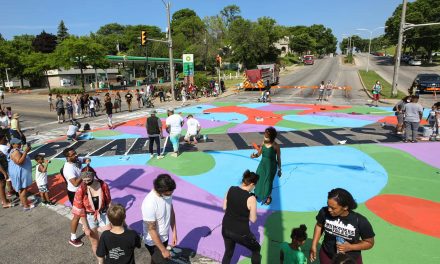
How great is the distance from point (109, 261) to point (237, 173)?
21.0 feet

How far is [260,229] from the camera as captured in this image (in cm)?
632

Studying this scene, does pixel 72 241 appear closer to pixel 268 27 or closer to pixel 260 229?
pixel 260 229

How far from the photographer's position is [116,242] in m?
3.57

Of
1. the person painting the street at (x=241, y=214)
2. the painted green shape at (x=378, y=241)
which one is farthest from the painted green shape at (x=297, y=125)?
the person painting the street at (x=241, y=214)

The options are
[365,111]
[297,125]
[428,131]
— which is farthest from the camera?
[365,111]

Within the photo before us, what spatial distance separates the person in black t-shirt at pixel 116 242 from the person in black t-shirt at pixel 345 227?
2430 millimetres

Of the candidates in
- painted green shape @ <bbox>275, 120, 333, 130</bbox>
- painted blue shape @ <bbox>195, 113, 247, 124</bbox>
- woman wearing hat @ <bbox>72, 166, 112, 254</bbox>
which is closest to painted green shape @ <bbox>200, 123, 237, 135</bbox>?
painted blue shape @ <bbox>195, 113, 247, 124</bbox>

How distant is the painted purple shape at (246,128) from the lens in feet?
52.2

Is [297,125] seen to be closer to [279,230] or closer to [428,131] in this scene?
[428,131]

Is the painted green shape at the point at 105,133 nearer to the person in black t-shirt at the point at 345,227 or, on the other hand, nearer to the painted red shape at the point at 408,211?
the painted red shape at the point at 408,211

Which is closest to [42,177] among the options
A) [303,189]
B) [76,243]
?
[76,243]

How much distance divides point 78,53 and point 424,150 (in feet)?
139

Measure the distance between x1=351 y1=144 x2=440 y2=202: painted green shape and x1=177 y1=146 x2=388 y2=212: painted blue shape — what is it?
10.7 inches

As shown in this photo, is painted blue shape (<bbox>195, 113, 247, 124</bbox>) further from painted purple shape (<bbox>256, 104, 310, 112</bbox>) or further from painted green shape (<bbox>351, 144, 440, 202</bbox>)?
painted green shape (<bbox>351, 144, 440, 202</bbox>)
